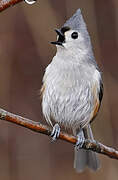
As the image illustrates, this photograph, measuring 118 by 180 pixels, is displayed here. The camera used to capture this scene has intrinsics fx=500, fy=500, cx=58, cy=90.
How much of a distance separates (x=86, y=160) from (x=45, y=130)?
1.12 meters

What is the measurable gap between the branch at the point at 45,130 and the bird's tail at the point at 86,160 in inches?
29.8

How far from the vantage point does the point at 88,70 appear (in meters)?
3.14

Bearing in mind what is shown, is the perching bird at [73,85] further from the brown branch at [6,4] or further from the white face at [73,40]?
the brown branch at [6,4]

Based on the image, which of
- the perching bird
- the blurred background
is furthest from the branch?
the blurred background

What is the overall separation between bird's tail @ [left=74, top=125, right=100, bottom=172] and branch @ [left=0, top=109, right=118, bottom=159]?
76 cm

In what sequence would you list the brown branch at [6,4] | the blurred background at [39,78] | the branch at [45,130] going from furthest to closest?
the blurred background at [39,78] → the branch at [45,130] → the brown branch at [6,4]

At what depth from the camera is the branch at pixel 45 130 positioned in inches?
89.7

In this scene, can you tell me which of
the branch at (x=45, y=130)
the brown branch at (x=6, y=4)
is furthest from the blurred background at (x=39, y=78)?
the brown branch at (x=6, y=4)

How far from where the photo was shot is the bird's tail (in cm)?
342

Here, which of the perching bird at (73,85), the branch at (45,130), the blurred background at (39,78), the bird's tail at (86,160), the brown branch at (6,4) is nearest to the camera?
the brown branch at (6,4)

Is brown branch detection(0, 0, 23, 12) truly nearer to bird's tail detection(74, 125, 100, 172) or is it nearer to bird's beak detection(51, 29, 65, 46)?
bird's beak detection(51, 29, 65, 46)

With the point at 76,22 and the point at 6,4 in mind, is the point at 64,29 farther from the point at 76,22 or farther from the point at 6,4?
the point at 6,4

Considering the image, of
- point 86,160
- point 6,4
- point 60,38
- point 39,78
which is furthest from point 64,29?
point 39,78

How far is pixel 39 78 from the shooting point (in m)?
4.89
